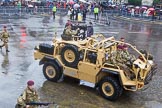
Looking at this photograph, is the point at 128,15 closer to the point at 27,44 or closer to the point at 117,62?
the point at 27,44

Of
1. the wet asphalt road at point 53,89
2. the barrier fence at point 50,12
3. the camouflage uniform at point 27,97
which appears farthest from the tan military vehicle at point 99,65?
the barrier fence at point 50,12

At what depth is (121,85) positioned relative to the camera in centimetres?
1162

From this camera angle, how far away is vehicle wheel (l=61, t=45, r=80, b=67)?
12.6m

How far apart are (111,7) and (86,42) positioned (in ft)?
116

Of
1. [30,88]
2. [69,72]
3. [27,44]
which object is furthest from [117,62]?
[27,44]

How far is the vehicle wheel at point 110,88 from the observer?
11.7 m

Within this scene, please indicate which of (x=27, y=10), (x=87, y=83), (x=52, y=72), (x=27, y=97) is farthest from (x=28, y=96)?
(x=27, y=10)

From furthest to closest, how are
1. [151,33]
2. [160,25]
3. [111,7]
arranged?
[111,7], [160,25], [151,33]

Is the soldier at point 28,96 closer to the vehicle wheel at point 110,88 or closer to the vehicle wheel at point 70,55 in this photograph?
the vehicle wheel at point 110,88

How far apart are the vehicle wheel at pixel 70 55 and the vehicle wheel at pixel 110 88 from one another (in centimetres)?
130

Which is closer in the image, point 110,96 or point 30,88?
point 30,88

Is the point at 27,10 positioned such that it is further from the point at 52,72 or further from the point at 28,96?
the point at 28,96

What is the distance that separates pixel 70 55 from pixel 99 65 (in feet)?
4.37

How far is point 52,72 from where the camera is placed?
13.4 meters
